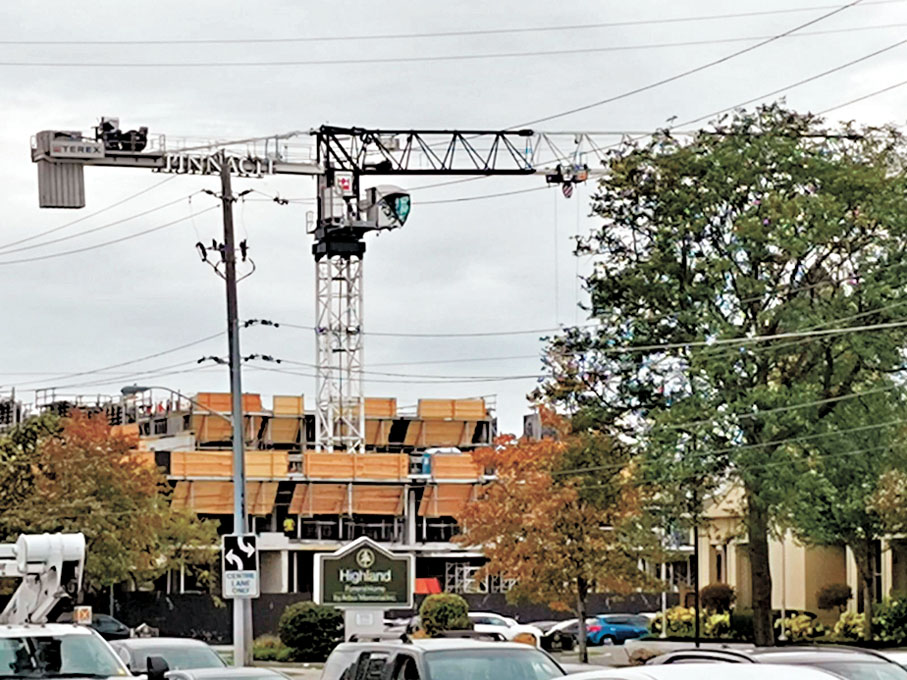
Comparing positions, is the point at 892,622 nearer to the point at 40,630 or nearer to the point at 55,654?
the point at 40,630

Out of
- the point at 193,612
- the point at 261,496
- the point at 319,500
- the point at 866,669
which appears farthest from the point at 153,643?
the point at 319,500

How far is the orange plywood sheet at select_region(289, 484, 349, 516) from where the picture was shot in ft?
288

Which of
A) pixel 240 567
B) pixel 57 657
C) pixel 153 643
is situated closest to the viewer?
pixel 57 657

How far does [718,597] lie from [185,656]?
137 feet

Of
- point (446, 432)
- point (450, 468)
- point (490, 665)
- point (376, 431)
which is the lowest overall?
point (490, 665)

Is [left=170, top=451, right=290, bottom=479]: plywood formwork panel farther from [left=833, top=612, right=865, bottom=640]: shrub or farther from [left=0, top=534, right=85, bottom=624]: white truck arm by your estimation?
[left=0, top=534, right=85, bottom=624]: white truck arm

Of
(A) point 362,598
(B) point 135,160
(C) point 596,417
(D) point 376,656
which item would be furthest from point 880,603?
(B) point 135,160

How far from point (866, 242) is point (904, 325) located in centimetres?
291

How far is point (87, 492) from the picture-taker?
61969 mm

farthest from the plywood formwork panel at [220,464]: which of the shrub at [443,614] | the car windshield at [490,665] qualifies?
the car windshield at [490,665]

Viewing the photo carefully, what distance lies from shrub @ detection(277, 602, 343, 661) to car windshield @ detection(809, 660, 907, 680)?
35756 mm

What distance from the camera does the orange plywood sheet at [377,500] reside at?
89.3 metres

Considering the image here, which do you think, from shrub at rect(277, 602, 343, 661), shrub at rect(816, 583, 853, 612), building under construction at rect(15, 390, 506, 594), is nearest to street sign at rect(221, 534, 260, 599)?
shrub at rect(277, 602, 343, 661)

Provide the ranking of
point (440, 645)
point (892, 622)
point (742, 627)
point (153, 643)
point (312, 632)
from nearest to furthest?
point (440, 645) < point (153, 643) < point (312, 632) < point (892, 622) < point (742, 627)
